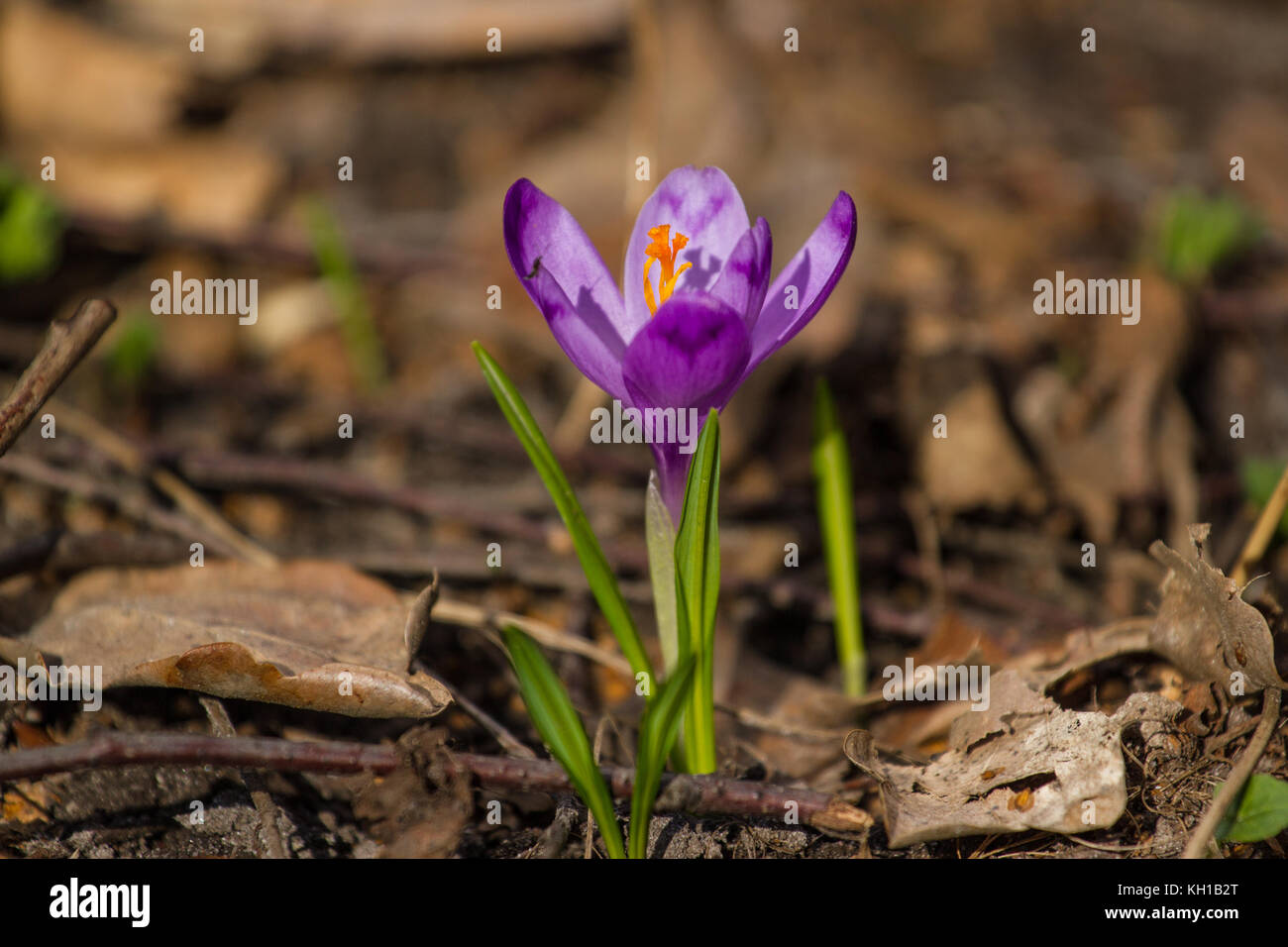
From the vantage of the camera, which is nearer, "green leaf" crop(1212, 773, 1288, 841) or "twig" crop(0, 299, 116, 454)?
"green leaf" crop(1212, 773, 1288, 841)

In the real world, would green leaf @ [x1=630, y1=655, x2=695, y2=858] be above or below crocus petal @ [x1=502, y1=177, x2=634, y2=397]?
below

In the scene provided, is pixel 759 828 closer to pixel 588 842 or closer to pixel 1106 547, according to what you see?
pixel 588 842

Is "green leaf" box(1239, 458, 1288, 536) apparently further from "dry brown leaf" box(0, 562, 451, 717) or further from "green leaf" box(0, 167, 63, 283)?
"green leaf" box(0, 167, 63, 283)

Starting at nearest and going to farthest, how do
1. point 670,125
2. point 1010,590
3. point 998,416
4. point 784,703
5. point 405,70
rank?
point 784,703 → point 1010,590 → point 998,416 → point 670,125 → point 405,70

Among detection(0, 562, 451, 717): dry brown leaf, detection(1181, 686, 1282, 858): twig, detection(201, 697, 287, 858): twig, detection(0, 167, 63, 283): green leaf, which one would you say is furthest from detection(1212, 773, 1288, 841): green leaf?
detection(0, 167, 63, 283): green leaf

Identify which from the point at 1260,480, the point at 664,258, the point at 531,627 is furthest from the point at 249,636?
the point at 1260,480

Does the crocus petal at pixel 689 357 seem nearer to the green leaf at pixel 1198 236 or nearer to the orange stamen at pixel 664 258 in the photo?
the orange stamen at pixel 664 258
